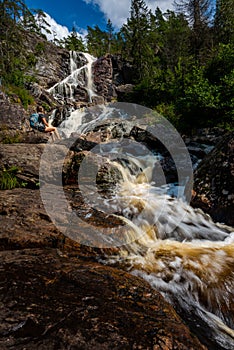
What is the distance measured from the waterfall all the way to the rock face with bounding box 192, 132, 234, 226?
1823 cm

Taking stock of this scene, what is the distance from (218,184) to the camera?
5047mm

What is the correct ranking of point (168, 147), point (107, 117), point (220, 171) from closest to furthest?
1. point (220, 171)
2. point (168, 147)
3. point (107, 117)

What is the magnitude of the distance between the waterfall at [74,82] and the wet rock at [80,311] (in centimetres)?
2105

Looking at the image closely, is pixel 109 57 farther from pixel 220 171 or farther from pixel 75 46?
pixel 220 171

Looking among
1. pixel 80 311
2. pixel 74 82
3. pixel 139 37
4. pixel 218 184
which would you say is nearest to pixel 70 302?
pixel 80 311

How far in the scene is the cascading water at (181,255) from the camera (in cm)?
243

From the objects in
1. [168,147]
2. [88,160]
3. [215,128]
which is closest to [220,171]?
[88,160]

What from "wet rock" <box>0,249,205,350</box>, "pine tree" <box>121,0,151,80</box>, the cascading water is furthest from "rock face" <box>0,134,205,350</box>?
"pine tree" <box>121,0,151,80</box>

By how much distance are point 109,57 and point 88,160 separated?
2472cm

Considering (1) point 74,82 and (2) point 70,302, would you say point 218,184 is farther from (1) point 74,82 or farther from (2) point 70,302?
(1) point 74,82

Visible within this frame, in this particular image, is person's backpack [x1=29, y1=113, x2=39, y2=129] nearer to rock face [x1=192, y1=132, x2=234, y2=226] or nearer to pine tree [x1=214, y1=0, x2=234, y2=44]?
rock face [x1=192, y1=132, x2=234, y2=226]

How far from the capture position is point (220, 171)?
17.0ft

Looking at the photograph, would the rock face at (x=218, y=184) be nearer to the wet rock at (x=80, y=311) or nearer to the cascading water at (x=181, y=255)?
the cascading water at (x=181, y=255)

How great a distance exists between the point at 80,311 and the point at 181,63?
22.2m
